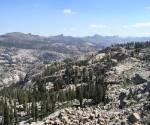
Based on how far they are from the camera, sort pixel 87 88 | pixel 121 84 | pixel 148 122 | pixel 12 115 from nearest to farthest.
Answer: pixel 148 122 < pixel 12 115 < pixel 87 88 < pixel 121 84

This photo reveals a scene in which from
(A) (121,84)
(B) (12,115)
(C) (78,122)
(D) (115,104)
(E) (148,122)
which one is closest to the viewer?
(E) (148,122)

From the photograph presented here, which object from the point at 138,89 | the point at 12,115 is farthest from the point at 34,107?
the point at 138,89

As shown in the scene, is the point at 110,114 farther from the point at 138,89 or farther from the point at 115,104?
the point at 138,89

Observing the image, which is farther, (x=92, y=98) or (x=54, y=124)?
(x=92, y=98)

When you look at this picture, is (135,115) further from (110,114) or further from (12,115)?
(12,115)

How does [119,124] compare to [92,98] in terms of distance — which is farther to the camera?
[92,98]

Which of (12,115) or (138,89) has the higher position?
(138,89)

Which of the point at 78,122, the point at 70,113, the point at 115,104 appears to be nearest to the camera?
the point at 78,122

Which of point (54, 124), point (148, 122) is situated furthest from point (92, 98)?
point (148, 122)

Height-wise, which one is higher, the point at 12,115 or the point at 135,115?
the point at 135,115
